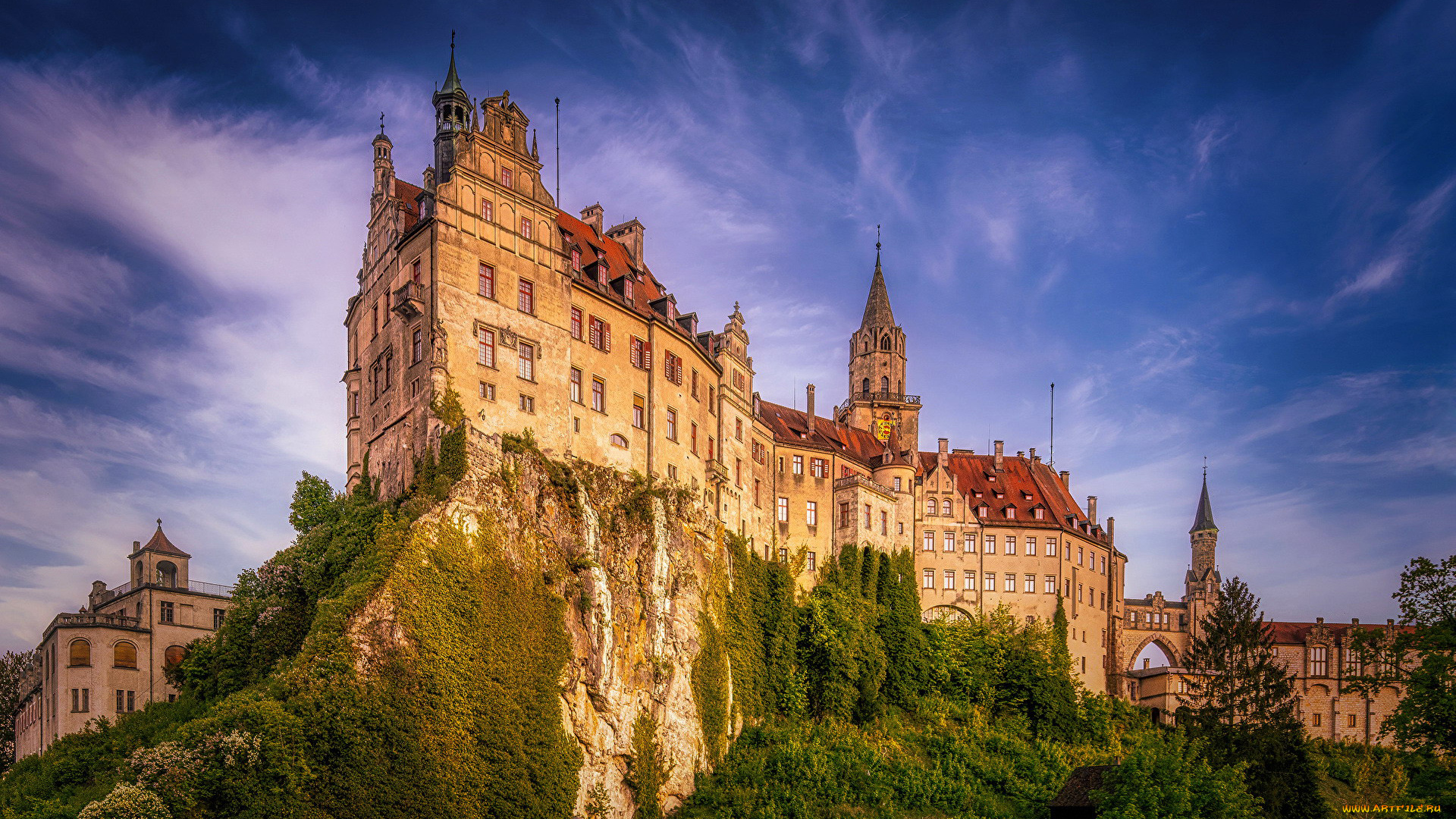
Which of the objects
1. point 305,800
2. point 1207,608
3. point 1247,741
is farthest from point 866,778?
point 1207,608

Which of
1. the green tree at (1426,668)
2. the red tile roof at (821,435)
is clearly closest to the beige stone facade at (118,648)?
the red tile roof at (821,435)

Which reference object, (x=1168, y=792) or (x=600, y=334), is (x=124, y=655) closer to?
(x=600, y=334)

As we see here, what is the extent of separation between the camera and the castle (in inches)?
1973

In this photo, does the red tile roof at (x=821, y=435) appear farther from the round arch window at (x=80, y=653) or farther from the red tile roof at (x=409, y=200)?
the round arch window at (x=80, y=653)

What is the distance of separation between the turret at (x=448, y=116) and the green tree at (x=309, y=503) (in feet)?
53.2

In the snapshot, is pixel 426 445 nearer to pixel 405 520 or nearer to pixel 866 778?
pixel 405 520

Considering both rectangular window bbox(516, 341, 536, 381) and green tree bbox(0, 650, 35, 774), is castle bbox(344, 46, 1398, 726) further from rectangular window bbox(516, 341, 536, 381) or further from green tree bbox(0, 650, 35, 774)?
green tree bbox(0, 650, 35, 774)

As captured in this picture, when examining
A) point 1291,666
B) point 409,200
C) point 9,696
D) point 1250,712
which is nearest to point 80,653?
point 9,696

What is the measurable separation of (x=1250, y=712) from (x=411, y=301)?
185ft

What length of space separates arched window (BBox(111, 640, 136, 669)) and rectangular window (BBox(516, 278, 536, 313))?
39.1 meters

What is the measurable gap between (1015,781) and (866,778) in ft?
31.3

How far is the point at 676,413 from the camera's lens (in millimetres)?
60375

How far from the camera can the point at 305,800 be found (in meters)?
38.9

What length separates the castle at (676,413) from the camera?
50125mm
